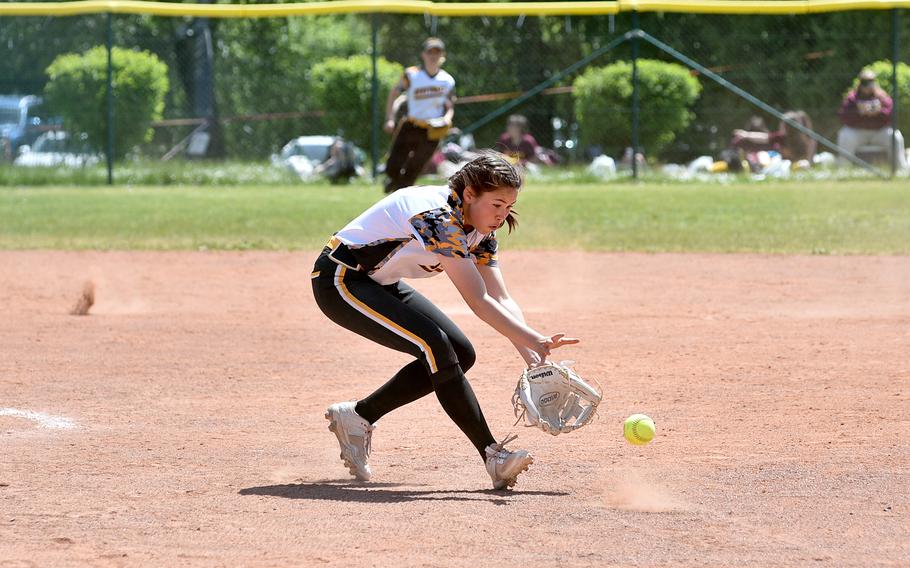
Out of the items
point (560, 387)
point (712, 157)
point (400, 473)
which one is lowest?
point (712, 157)

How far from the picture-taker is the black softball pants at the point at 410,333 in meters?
4.77

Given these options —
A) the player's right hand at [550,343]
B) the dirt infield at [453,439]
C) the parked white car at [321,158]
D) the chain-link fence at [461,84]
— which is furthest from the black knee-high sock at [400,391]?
the chain-link fence at [461,84]

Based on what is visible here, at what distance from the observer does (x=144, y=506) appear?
457 centimetres

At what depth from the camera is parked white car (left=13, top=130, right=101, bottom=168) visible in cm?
1989

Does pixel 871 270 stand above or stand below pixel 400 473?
below

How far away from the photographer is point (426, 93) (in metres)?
14.4

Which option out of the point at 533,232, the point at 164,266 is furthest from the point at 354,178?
the point at 164,266

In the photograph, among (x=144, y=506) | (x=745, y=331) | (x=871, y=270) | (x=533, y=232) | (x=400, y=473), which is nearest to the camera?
(x=144, y=506)

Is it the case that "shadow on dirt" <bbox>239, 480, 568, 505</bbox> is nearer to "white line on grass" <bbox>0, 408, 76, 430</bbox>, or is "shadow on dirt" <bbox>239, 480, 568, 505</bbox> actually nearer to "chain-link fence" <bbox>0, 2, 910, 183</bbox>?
Answer: "white line on grass" <bbox>0, 408, 76, 430</bbox>

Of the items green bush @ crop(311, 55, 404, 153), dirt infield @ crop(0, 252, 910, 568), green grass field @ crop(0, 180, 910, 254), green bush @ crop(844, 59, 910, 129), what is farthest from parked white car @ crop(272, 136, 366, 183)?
dirt infield @ crop(0, 252, 910, 568)

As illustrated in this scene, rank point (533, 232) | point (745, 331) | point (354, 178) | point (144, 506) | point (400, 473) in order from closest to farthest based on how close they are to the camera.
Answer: point (144, 506) → point (400, 473) → point (745, 331) → point (533, 232) → point (354, 178)

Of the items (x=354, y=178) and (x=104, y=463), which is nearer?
(x=104, y=463)

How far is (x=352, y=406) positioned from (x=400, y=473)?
12.9 inches

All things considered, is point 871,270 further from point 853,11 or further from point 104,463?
point 853,11
